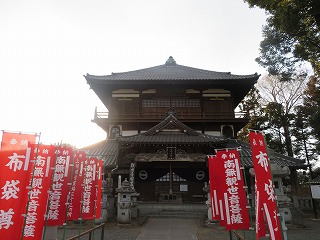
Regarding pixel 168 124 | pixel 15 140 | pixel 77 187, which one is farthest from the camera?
pixel 168 124

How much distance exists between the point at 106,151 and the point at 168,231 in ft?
34.0

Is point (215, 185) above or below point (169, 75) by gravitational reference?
below

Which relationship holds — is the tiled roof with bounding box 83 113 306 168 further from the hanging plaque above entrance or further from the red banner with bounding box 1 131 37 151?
the red banner with bounding box 1 131 37 151

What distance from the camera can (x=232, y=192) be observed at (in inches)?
274

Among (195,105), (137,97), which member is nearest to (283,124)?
(195,105)

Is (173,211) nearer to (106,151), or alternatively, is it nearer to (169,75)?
(106,151)

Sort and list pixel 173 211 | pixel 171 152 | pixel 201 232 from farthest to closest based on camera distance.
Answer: pixel 171 152 → pixel 173 211 → pixel 201 232

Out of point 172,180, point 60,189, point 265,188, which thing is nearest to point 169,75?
point 172,180

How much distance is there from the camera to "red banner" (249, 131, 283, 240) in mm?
4703

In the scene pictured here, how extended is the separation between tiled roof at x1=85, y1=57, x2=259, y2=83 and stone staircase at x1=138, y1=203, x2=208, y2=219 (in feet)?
37.9

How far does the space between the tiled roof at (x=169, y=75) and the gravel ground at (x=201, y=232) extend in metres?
13.5

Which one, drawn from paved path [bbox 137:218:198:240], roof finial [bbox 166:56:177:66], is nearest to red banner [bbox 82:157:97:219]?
paved path [bbox 137:218:198:240]

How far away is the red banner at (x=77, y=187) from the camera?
318 inches

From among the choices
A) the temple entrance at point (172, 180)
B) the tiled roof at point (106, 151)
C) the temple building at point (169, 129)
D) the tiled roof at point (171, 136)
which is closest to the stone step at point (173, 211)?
the temple building at point (169, 129)
